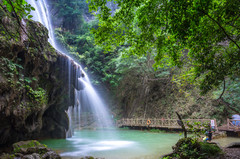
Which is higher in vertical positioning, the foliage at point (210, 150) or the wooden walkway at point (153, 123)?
the foliage at point (210, 150)

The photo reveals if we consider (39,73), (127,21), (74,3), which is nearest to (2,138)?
(39,73)

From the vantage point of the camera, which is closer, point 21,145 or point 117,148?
point 21,145

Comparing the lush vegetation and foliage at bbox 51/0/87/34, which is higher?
foliage at bbox 51/0/87/34

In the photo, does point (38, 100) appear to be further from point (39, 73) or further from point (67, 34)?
point (67, 34)

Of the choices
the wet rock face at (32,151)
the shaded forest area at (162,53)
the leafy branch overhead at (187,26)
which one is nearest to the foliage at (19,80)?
the wet rock face at (32,151)

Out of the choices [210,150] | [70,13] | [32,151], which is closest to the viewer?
[210,150]

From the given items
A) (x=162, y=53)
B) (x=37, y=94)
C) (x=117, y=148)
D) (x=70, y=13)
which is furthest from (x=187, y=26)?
(x=70, y=13)

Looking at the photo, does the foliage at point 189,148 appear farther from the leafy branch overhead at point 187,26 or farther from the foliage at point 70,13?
the foliage at point 70,13

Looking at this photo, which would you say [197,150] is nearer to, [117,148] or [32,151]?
[117,148]

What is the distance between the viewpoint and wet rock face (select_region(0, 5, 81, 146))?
25.1 feet

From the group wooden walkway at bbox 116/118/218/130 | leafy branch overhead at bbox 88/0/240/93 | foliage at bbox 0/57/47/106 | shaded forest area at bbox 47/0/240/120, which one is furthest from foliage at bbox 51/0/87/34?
leafy branch overhead at bbox 88/0/240/93

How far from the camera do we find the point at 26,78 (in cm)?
912

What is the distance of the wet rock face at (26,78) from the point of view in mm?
7637

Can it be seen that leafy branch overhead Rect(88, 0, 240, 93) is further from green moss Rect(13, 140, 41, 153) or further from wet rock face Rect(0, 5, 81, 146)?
green moss Rect(13, 140, 41, 153)
